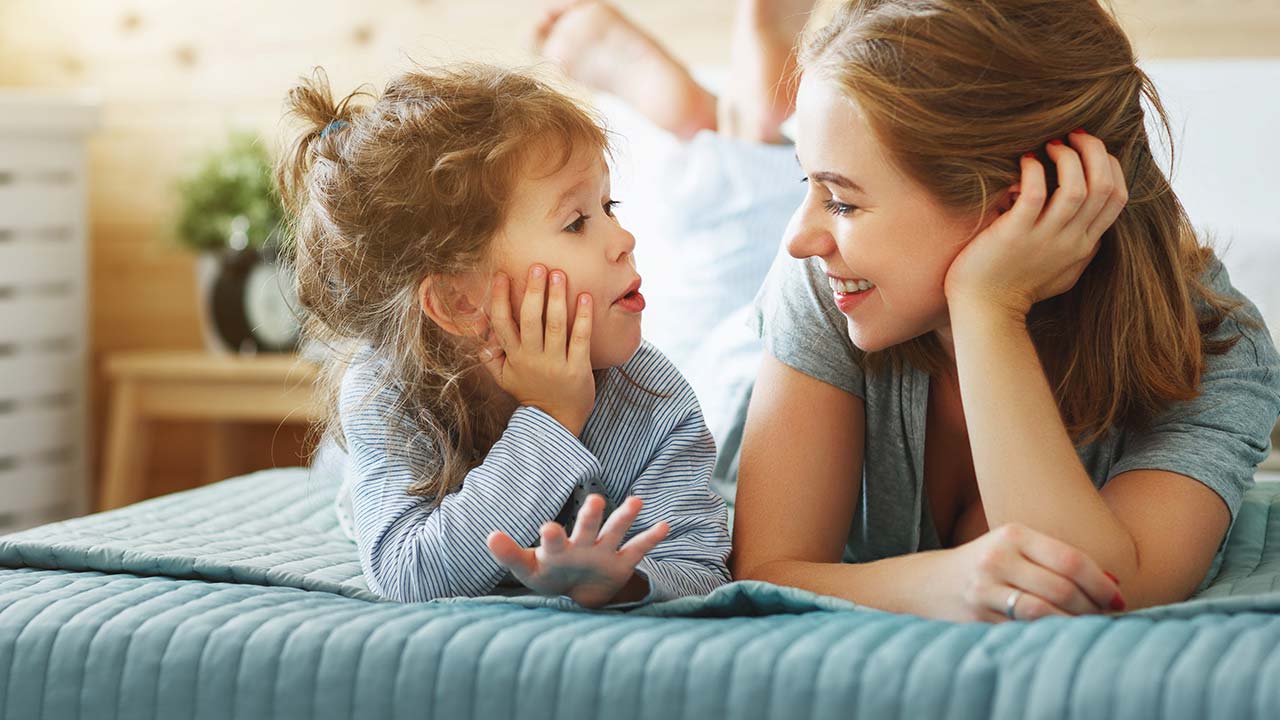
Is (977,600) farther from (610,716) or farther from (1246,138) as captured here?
(1246,138)

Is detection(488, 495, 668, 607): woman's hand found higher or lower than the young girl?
lower

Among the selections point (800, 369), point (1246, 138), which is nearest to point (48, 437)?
point (800, 369)

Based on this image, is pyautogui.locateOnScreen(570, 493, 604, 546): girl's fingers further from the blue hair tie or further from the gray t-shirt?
the blue hair tie

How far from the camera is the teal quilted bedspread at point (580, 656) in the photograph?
2.40 feet

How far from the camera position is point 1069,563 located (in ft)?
2.69

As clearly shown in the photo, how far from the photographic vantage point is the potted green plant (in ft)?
8.70

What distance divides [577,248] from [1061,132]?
14.5 inches

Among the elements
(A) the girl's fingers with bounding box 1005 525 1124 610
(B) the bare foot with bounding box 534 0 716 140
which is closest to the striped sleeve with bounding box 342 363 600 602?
(A) the girl's fingers with bounding box 1005 525 1124 610

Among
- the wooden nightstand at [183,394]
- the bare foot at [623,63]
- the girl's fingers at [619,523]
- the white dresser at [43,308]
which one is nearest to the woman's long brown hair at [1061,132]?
the girl's fingers at [619,523]

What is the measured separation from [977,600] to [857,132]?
0.34 m

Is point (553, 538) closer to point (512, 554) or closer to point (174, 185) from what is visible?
point (512, 554)

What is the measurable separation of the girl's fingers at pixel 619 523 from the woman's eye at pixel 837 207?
28cm

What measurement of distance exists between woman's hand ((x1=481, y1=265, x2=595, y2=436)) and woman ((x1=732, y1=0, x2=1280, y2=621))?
0.15 m

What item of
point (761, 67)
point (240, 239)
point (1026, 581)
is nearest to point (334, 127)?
point (1026, 581)
